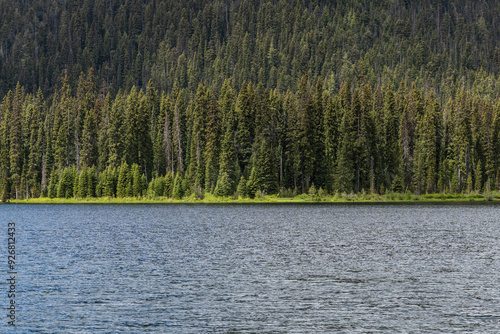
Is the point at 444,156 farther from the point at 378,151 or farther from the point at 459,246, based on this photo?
the point at 459,246

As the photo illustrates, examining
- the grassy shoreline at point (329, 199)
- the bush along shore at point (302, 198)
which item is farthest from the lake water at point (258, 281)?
the grassy shoreline at point (329, 199)

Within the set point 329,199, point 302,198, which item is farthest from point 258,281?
point 302,198

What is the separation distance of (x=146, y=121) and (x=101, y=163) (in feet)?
56.3

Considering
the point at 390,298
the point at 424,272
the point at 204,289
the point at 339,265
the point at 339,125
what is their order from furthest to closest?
the point at 339,125 < the point at 339,265 < the point at 424,272 < the point at 204,289 < the point at 390,298

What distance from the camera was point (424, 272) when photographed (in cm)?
4144

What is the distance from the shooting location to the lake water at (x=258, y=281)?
2853cm

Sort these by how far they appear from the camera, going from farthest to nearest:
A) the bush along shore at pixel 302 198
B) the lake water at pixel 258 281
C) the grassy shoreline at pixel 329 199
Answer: the grassy shoreline at pixel 329 199 < the bush along shore at pixel 302 198 < the lake water at pixel 258 281

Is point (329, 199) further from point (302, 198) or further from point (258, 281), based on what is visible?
point (258, 281)

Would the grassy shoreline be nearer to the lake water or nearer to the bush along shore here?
the bush along shore

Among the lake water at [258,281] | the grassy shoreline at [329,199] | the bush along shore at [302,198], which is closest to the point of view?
the lake water at [258,281]

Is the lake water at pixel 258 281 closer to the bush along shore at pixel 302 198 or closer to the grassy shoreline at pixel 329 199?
the bush along shore at pixel 302 198

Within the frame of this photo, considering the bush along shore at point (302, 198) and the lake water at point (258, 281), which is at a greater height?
the bush along shore at point (302, 198)

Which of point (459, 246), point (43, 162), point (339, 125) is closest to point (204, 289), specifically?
point (459, 246)

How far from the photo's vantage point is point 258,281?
125 feet
